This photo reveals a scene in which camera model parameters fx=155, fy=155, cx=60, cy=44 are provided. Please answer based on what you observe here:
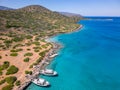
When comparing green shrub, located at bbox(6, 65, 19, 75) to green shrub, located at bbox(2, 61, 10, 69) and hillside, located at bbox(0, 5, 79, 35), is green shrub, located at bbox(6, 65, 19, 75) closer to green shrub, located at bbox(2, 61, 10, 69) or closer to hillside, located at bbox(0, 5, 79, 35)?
green shrub, located at bbox(2, 61, 10, 69)

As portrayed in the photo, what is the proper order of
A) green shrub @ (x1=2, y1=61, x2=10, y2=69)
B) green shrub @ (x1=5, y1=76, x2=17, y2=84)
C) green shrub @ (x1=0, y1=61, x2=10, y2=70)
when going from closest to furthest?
green shrub @ (x1=5, y1=76, x2=17, y2=84) < green shrub @ (x1=0, y1=61, x2=10, y2=70) < green shrub @ (x1=2, y1=61, x2=10, y2=69)

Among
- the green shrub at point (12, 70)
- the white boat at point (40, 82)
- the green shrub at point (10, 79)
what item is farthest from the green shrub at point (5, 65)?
the white boat at point (40, 82)

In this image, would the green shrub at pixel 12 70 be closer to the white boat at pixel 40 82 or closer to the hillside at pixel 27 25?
→ the white boat at pixel 40 82

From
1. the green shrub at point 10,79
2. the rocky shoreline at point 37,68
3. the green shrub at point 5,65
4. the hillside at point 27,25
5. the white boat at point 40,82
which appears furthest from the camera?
the hillside at point 27,25

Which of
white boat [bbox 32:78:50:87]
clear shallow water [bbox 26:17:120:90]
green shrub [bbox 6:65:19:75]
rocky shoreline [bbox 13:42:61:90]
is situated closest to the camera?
rocky shoreline [bbox 13:42:61:90]

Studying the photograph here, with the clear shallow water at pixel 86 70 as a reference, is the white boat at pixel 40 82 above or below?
above

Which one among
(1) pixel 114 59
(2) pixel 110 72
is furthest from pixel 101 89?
(1) pixel 114 59

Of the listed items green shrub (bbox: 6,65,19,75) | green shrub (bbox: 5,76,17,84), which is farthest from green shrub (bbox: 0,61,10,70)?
green shrub (bbox: 5,76,17,84)

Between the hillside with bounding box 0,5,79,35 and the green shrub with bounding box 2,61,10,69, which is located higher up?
the hillside with bounding box 0,5,79,35

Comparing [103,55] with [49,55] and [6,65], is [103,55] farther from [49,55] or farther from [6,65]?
[6,65]

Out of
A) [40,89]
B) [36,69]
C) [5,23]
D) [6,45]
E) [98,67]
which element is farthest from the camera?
[5,23]

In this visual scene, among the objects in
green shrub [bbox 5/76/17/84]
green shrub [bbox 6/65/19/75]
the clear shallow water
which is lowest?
the clear shallow water
